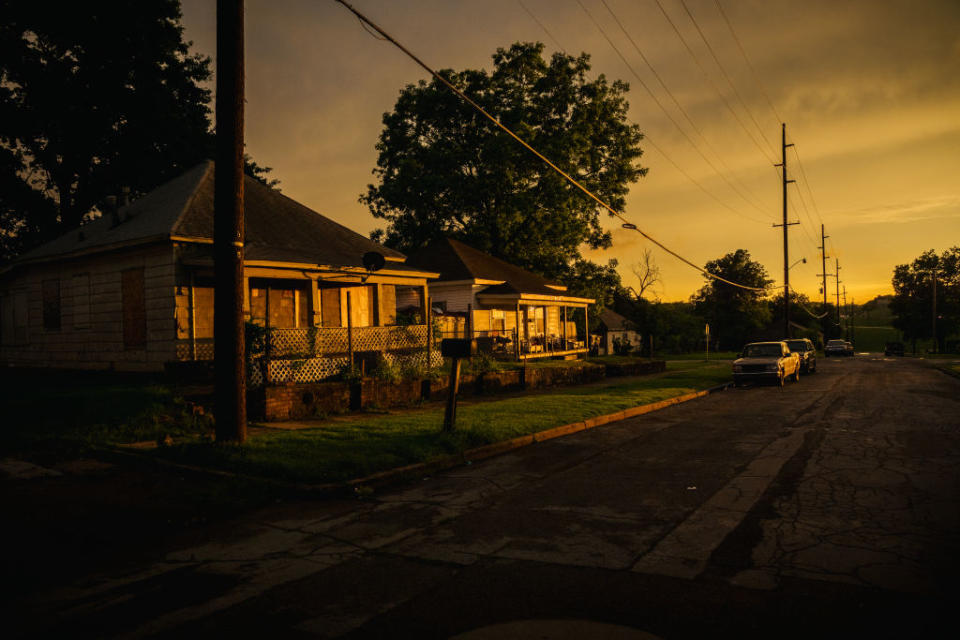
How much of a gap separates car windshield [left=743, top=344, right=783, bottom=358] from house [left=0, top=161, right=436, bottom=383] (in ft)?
43.9

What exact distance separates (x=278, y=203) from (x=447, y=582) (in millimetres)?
19814

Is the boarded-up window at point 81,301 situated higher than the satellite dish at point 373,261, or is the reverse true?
the satellite dish at point 373,261

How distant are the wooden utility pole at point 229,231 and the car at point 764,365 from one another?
63.6 feet

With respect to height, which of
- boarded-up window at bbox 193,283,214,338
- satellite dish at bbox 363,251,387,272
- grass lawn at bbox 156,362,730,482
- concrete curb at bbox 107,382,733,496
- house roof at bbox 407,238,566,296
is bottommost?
concrete curb at bbox 107,382,733,496

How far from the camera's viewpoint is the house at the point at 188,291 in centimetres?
1550

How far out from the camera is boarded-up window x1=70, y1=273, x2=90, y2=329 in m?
18.4

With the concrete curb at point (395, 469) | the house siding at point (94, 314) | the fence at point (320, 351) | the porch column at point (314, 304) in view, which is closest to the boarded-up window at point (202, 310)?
the house siding at point (94, 314)

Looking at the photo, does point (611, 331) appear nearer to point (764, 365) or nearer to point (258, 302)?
point (764, 365)

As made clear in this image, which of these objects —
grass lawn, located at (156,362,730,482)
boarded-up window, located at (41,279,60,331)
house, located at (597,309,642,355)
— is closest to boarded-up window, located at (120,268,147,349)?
boarded-up window, located at (41,279,60,331)

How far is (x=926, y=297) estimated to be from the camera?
98750mm

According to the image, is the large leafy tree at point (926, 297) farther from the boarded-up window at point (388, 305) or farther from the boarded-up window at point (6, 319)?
the boarded-up window at point (6, 319)

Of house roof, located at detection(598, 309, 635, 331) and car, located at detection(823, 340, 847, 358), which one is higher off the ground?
house roof, located at detection(598, 309, 635, 331)

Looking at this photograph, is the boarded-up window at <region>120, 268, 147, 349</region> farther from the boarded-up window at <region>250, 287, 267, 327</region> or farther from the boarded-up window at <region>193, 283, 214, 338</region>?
the boarded-up window at <region>250, 287, 267, 327</region>

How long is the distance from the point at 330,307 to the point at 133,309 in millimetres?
6157
